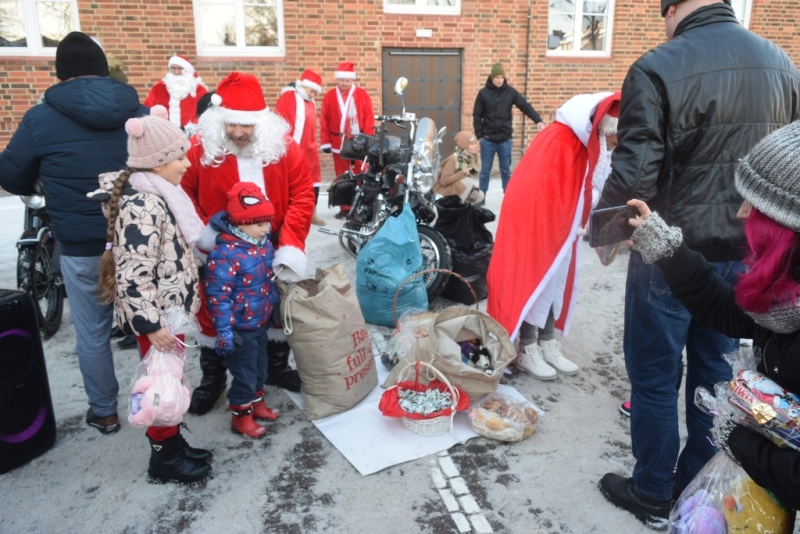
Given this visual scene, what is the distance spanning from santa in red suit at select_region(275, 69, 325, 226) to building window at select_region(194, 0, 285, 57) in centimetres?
215

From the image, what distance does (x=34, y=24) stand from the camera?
8.52 meters

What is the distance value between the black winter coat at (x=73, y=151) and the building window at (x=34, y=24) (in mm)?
6881

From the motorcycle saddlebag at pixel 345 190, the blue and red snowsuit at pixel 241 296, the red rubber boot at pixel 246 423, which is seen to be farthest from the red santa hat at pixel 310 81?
the red rubber boot at pixel 246 423

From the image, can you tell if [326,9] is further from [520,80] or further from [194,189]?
[194,189]

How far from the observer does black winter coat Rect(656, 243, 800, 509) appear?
1365 mm

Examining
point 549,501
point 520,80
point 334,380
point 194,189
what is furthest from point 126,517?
point 520,80

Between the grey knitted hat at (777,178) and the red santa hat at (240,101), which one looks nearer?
the grey knitted hat at (777,178)

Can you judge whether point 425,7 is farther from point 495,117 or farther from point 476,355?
point 476,355

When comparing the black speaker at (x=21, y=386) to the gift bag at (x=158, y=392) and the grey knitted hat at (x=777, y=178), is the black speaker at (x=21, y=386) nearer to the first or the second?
the gift bag at (x=158, y=392)

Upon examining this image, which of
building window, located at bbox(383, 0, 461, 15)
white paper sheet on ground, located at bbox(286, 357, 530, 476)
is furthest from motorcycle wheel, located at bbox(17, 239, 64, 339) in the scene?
building window, located at bbox(383, 0, 461, 15)

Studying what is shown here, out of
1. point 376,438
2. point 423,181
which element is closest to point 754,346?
point 376,438

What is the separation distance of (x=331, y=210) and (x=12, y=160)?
550 cm

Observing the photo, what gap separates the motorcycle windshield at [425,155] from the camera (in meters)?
5.00

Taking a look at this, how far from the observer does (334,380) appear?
326cm
